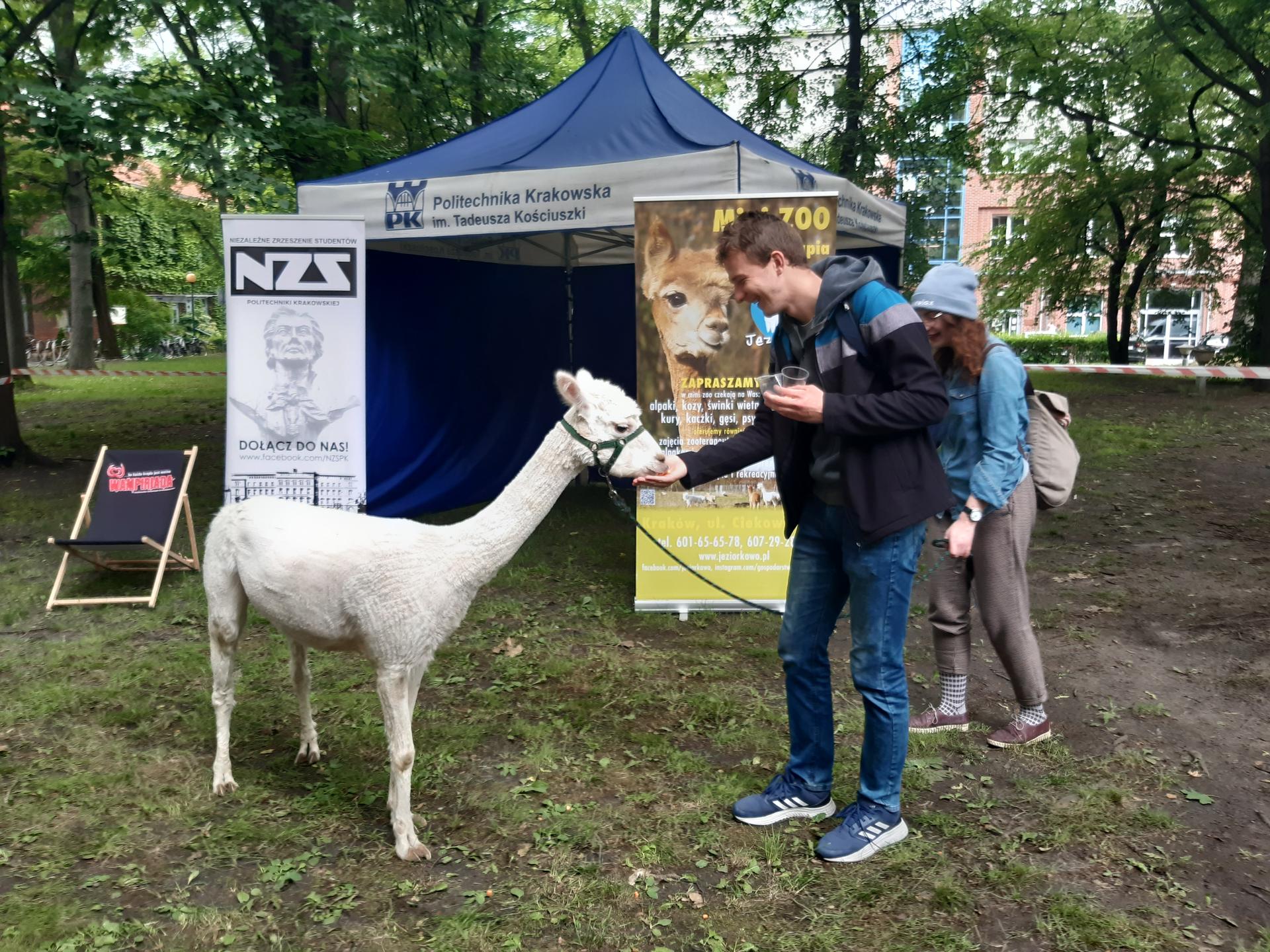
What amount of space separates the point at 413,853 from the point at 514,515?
4.17ft

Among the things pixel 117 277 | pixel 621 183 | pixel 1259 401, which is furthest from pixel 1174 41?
pixel 117 277

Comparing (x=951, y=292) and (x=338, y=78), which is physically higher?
(x=338, y=78)

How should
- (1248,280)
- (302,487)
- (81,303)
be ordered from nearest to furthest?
(302,487) → (1248,280) → (81,303)

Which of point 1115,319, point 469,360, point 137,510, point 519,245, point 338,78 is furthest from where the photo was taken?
point 1115,319

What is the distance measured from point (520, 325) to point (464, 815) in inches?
263

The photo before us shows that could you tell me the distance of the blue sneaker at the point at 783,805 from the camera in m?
3.42

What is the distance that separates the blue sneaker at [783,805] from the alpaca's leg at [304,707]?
1.86m

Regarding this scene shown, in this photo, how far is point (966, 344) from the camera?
3576 mm

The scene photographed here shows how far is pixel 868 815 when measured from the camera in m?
3.21

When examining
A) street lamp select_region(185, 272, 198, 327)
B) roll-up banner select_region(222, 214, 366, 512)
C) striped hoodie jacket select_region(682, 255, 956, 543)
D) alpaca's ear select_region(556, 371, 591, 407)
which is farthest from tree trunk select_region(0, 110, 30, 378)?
street lamp select_region(185, 272, 198, 327)

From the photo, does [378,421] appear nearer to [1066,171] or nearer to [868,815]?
[868,815]

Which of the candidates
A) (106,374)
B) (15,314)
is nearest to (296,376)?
(106,374)

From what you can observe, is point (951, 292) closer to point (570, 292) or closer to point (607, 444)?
point (607, 444)

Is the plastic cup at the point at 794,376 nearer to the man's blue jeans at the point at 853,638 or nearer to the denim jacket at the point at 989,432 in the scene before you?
the man's blue jeans at the point at 853,638
